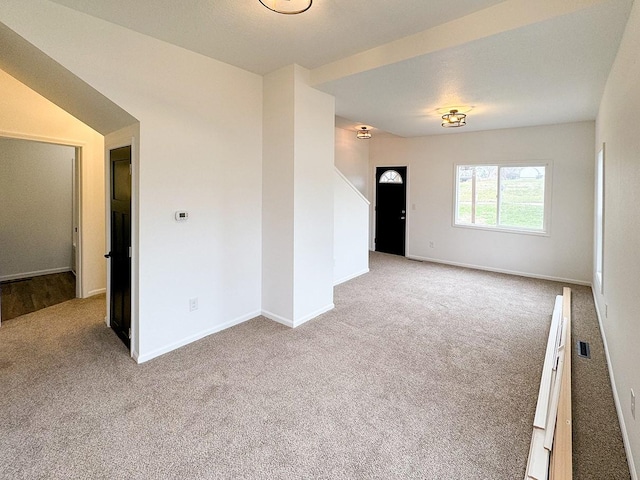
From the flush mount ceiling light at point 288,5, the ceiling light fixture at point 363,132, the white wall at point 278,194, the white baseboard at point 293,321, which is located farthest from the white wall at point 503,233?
the flush mount ceiling light at point 288,5

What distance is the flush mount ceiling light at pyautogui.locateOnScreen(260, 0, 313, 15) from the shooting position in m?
2.00

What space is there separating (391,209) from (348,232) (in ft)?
8.31

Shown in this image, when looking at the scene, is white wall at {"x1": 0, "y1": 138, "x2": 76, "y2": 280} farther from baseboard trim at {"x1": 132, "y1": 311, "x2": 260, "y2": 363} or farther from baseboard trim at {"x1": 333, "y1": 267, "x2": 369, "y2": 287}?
baseboard trim at {"x1": 333, "y1": 267, "x2": 369, "y2": 287}

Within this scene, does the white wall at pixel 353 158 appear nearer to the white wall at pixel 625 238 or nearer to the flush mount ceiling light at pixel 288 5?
the white wall at pixel 625 238

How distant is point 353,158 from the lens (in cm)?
779

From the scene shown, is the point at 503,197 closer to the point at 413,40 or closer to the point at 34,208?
the point at 413,40

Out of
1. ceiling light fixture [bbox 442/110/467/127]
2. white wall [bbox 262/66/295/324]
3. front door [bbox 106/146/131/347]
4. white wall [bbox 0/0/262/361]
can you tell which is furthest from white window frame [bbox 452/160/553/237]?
front door [bbox 106/146/131/347]

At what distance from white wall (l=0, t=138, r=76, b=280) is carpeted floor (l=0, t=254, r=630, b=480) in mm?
2561

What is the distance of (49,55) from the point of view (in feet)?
7.79

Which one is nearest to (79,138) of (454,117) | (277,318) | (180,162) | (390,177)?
(180,162)

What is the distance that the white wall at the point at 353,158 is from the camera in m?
7.41

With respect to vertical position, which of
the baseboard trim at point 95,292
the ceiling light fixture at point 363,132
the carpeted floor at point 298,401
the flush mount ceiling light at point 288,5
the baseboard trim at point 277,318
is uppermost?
the ceiling light fixture at point 363,132

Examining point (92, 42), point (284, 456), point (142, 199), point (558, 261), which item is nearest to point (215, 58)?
point (92, 42)

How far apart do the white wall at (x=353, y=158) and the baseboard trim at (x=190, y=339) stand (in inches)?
178
